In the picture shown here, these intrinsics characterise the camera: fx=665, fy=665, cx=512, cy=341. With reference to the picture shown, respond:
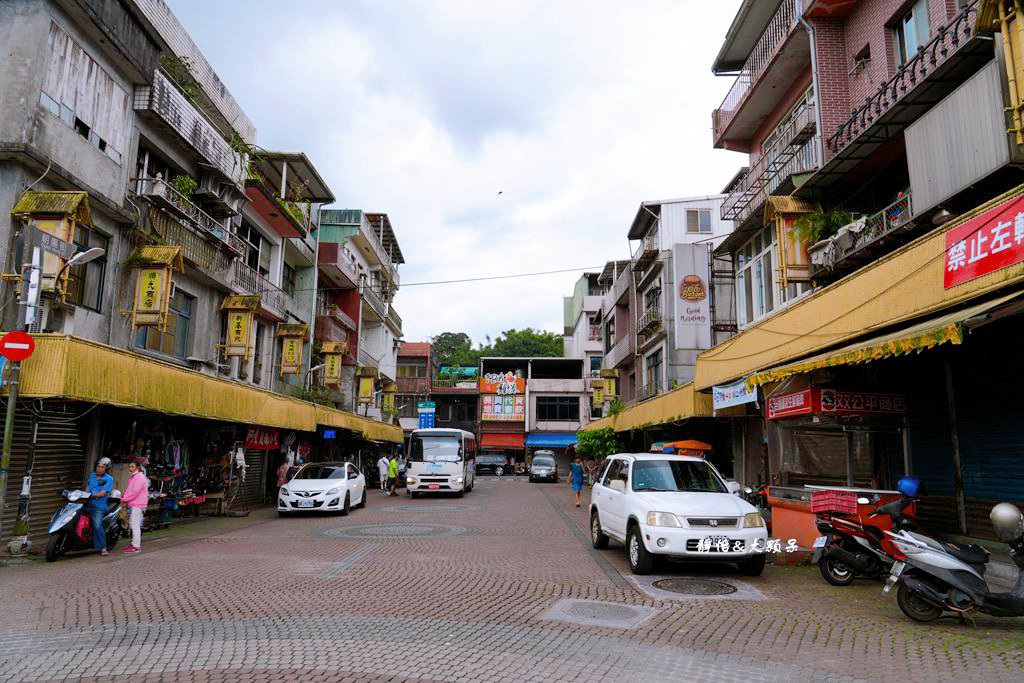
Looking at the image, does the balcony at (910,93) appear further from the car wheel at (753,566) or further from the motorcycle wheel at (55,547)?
the motorcycle wheel at (55,547)

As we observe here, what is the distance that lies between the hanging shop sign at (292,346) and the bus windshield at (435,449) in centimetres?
550

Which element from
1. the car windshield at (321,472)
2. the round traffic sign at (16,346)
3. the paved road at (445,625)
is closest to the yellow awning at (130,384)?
the round traffic sign at (16,346)

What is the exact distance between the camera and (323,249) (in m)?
31.6

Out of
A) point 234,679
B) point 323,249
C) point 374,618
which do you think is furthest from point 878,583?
point 323,249

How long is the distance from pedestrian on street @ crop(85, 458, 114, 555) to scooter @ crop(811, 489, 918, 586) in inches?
441

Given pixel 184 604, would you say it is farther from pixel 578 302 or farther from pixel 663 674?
pixel 578 302

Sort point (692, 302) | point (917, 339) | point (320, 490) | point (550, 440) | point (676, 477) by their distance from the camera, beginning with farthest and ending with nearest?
point (550, 440) → point (692, 302) → point (320, 490) → point (676, 477) → point (917, 339)

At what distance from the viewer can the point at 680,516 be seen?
29.5 feet

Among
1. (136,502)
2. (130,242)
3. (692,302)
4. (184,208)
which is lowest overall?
(136,502)

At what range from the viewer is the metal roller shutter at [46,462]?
37.8ft

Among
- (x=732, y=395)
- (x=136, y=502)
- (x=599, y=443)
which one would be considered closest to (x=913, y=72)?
(x=732, y=395)

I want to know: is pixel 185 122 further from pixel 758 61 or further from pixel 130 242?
pixel 758 61

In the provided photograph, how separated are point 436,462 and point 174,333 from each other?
36.0 feet

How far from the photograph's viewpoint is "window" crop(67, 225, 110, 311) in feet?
46.5
